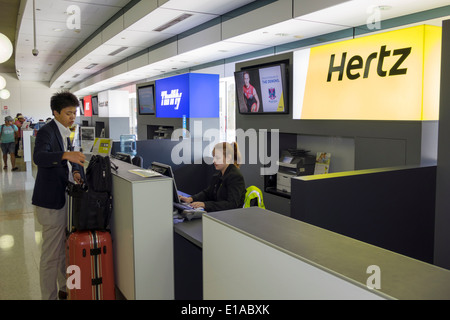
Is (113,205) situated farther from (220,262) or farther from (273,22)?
(273,22)

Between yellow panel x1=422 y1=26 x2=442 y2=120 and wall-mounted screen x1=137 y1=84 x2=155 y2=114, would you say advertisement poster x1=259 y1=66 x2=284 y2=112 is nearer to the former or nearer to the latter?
yellow panel x1=422 y1=26 x2=442 y2=120

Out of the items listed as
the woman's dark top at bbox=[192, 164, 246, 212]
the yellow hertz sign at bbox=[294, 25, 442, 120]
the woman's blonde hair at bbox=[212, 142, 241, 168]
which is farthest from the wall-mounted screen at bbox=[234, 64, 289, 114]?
the woman's dark top at bbox=[192, 164, 246, 212]

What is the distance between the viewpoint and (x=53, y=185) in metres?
3.00

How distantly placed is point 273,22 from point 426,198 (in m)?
3.47

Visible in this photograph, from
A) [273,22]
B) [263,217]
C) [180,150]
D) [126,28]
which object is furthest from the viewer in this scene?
[126,28]

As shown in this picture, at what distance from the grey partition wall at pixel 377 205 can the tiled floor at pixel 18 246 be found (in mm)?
2451

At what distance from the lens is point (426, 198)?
10.00 feet

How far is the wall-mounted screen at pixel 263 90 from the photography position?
4.56 m

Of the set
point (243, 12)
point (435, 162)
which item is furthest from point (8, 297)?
point (243, 12)

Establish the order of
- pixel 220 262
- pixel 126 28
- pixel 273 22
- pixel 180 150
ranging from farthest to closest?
pixel 126 28, pixel 180 150, pixel 273 22, pixel 220 262

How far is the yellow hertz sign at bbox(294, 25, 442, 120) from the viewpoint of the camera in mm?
3254

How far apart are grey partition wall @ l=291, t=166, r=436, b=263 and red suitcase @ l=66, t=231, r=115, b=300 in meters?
1.49

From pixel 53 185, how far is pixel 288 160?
108 inches

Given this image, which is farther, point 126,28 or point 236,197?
point 126,28
